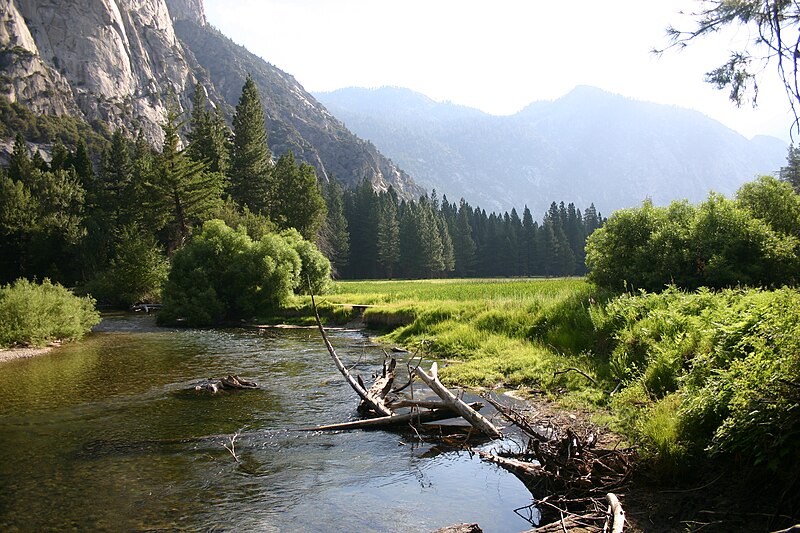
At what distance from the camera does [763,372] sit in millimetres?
6656

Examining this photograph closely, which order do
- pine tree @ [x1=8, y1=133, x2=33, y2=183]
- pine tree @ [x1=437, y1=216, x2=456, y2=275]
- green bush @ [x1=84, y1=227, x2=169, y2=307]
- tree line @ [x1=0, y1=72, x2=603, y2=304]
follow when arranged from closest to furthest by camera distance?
green bush @ [x1=84, y1=227, x2=169, y2=307] → tree line @ [x1=0, y1=72, x2=603, y2=304] → pine tree @ [x1=8, y1=133, x2=33, y2=183] → pine tree @ [x1=437, y1=216, x2=456, y2=275]

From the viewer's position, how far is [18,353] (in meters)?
22.2

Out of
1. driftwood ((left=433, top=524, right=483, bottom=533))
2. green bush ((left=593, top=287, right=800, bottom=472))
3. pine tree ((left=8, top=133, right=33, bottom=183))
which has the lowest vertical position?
driftwood ((left=433, top=524, right=483, bottom=533))

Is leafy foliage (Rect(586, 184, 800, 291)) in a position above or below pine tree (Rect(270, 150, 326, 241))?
below

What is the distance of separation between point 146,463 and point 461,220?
112651 millimetres

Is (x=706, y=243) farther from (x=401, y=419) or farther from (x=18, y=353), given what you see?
(x=18, y=353)

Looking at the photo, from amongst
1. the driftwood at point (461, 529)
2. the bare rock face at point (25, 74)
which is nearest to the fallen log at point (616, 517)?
the driftwood at point (461, 529)

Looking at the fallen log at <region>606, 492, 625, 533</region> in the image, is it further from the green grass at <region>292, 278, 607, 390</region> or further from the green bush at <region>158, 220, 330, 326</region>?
the green bush at <region>158, 220, 330, 326</region>

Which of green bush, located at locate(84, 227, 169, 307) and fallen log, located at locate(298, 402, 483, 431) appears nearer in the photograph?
fallen log, located at locate(298, 402, 483, 431)

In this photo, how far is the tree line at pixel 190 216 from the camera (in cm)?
5312

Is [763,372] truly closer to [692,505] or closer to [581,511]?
[692,505]

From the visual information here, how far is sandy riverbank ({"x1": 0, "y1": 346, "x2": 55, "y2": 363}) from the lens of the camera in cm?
2141

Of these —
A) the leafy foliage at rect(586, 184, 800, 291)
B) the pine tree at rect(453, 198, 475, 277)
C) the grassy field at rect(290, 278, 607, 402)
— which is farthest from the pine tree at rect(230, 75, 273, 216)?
the pine tree at rect(453, 198, 475, 277)

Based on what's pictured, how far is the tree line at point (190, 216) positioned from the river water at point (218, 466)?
35400 millimetres
